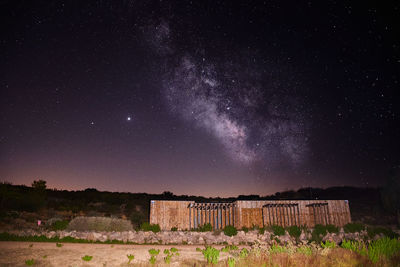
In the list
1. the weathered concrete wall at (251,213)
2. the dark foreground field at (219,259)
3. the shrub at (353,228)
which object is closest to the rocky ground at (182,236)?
the shrub at (353,228)

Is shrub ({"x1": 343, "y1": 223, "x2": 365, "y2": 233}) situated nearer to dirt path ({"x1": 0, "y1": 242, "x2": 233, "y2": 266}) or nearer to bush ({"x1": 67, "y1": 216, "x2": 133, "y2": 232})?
dirt path ({"x1": 0, "y1": 242, "x2": 233, "y2": 266})

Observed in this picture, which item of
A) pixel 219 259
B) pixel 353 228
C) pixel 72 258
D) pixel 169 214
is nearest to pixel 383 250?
pixel 219 259

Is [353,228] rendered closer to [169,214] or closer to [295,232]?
[295,232]

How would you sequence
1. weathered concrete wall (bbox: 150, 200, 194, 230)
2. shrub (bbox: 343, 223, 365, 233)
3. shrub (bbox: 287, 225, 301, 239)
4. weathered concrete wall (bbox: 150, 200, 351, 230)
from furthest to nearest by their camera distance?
weathered concrete wall (bbox: 150, 200, 351, 230) → weathered concrete wall (bbox: 150, 200, 194, 230) → shrub (bbox: 343, 223, 365, 233) → shrub (bbox: 287, 225, 301, 239)

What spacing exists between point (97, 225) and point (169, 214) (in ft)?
17.6

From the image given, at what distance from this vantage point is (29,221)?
1650 cm

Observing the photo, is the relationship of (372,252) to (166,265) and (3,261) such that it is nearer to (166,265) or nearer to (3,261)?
(166,265)

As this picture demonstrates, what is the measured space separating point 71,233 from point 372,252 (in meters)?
→ 13.6

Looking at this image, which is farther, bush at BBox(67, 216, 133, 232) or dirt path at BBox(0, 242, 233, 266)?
bush at BBox(67, 216, 133, 232)

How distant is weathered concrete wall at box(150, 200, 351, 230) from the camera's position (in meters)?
17.6

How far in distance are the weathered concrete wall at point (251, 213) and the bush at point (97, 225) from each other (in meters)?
3.25

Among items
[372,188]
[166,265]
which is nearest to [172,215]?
[166,265]

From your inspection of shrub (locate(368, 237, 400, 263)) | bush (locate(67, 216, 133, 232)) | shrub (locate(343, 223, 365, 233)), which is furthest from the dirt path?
shrub (locate(343, 223, 365, 233))

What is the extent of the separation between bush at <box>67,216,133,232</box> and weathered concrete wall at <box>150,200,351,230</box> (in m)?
3.25
